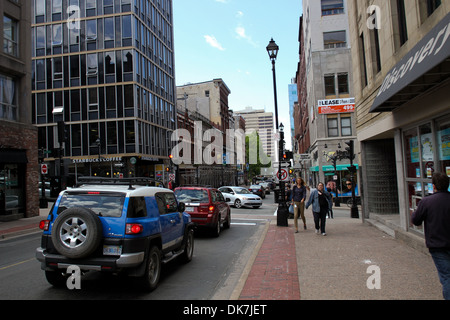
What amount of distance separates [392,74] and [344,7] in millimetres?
34744

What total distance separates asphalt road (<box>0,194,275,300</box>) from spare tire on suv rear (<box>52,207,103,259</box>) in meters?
0.92

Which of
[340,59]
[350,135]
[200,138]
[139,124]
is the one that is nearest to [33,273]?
[139,124]

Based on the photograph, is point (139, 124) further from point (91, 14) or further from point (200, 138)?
point (200, 138)

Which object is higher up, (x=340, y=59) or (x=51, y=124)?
(x=340, y=59)

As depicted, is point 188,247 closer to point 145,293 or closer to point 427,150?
point 145,293

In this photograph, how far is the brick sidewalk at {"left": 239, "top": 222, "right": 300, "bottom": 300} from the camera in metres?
5.25

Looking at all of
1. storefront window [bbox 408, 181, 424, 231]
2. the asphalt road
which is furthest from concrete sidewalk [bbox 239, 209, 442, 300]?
storefront window [bbox 408, 181, 424, 231]

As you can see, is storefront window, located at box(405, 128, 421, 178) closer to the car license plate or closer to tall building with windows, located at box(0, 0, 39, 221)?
the car license plate

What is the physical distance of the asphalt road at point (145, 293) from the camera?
18.0 ft

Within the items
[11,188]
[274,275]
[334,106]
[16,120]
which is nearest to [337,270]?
[274,275]

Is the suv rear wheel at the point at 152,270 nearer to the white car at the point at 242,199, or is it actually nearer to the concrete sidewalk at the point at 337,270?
the concrete sidewalk at the point at 337,270

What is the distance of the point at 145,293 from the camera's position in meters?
5.63

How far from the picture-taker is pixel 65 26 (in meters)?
37.2

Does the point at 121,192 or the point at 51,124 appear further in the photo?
the point at 51,124
